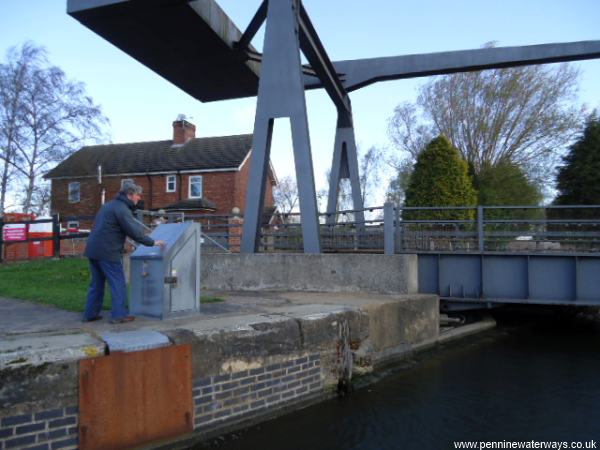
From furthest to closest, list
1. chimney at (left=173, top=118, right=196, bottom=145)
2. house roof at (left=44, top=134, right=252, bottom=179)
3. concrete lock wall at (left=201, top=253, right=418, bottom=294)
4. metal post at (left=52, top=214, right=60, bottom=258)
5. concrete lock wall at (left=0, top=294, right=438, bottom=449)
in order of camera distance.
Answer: chimney at (left=173, top=118, right=196, bottom=145) → house roof at (left=44, top=134, right=252, bottom=179) → metal post at (left=52, top=214, right=60, bottom=258) → concrete lock wall at (left=201, top=253, right=418, bottom=294) → concrete lock wall at (left=0, top=294, right=438, bottom=449)

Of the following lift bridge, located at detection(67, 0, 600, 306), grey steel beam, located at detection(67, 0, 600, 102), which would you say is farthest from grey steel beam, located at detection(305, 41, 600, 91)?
lift bridge, located at detection(67, 0, 600, 306)

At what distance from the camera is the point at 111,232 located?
198 inches

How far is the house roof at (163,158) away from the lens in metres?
27.6

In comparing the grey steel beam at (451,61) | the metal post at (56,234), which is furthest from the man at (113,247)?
the metal post at (56,234)

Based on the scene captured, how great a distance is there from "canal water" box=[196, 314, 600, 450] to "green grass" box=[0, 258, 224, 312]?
277cm

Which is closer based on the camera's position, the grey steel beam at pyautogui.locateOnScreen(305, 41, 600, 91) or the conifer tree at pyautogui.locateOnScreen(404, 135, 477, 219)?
the grey steel beam at pyautogui.locateOnScreen(305, 41, 600, 91)

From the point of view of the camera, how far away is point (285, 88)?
9336 mm

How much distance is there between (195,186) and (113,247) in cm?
2309

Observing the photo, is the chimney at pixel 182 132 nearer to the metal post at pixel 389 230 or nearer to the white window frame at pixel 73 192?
the white window frame at pixel 73 192

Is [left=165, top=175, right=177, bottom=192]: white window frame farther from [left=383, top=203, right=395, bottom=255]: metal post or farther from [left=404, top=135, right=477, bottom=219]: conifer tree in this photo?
[left=383, top=203, right=395, bottom=255]: metal post

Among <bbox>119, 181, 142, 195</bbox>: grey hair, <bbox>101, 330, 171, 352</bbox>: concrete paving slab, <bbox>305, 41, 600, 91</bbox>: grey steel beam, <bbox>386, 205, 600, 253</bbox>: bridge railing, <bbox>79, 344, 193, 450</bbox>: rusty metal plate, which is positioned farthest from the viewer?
<bbox>305, 41, 600, 91</bbox>: grey steel beam

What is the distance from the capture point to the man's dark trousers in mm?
5008

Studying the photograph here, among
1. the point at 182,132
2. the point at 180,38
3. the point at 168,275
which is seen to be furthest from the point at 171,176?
the point at 168,275

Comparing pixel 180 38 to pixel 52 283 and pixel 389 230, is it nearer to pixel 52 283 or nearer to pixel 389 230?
pixel 52 283
